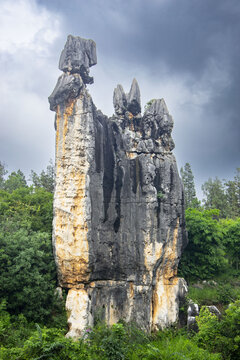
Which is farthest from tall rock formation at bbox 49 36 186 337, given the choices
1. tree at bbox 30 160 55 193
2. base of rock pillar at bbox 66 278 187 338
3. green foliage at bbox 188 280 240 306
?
tree at bbox 30 160 55 193

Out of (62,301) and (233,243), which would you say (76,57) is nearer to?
(62,301)

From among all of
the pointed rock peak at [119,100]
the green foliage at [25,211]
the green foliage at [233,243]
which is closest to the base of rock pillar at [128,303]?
the green foliage at [25,211]

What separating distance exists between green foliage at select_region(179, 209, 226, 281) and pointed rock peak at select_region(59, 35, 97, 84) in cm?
1083

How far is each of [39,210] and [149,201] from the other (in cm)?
646

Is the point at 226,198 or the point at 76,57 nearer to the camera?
the point at 76,57

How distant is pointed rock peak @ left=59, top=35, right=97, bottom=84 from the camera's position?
541 inches

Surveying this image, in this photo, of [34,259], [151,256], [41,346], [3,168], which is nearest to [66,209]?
[34,259]

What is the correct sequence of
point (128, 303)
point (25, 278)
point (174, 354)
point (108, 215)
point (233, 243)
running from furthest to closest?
point (233, 243) < point (108, 215) < point (128, 303) < point (25, 278) < point (174, 354)

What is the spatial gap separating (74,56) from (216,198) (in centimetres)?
2577

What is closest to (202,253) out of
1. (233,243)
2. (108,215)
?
(233,243)

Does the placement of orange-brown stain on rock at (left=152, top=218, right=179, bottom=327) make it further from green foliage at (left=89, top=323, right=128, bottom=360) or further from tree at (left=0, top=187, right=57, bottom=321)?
green foliage at (left=89, top=323, right=128, bottom=360)

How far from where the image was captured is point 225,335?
10.1m

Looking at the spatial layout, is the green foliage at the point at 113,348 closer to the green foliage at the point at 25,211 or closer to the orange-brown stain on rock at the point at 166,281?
the orange-brown stain on rock at the point at 166,281

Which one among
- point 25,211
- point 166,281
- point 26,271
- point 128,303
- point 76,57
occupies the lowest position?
point 128,303
